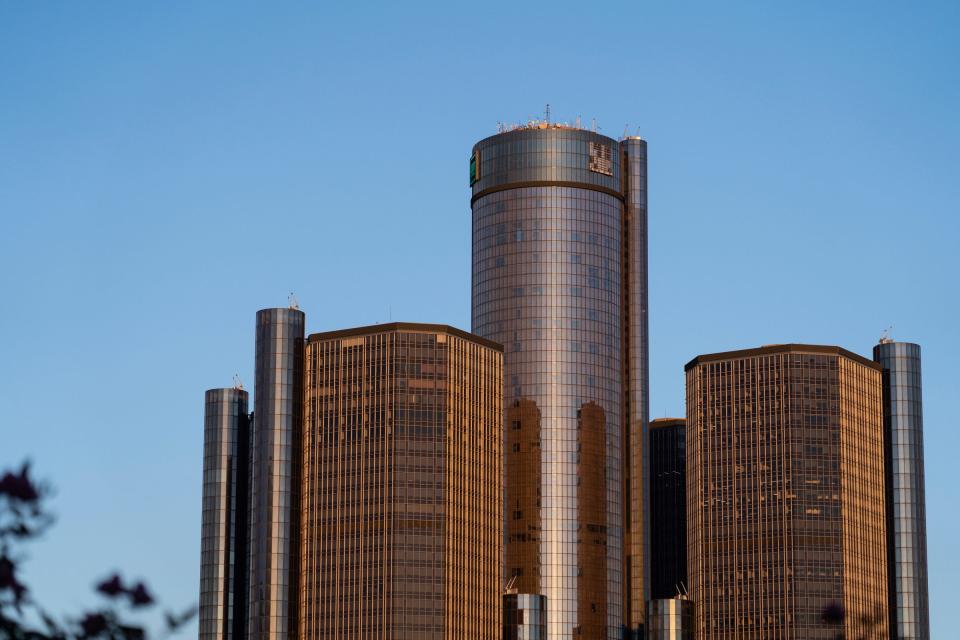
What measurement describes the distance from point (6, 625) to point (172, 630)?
10.9ft

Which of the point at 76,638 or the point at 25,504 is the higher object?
the point at 25,504

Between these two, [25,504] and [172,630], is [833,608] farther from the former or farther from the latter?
[25,504]

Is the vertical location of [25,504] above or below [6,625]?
above

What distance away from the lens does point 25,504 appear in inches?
1309

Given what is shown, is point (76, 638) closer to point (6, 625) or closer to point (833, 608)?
point (6, 625)

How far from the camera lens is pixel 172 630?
3347cm

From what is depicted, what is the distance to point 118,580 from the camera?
33062 millimetres

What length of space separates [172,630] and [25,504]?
11.6 feet

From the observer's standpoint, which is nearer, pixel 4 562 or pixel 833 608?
pixel 4 562

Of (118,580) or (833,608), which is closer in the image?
(118,580)

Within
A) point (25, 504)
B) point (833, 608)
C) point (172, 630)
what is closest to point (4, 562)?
point (25, 504)

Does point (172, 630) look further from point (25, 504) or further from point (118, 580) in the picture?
point (25, 504)

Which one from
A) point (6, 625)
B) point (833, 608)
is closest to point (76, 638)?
point (6, 625)

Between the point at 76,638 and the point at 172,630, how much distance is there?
2.06 metres
